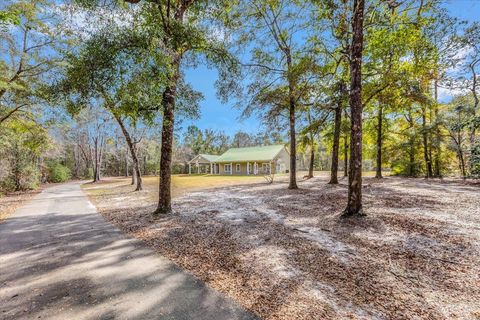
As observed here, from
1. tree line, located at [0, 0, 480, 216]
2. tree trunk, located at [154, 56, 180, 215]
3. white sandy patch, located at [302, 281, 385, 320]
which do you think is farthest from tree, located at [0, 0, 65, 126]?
white sandy patch, located at [302, 281, 385, 320]

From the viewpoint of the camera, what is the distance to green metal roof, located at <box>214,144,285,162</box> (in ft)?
112

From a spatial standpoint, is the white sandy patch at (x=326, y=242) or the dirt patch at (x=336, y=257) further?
the white sandy patch at (x=326, y=242)

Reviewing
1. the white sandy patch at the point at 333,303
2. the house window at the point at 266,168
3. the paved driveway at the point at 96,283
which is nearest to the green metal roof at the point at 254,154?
the house window at the point at 266,168

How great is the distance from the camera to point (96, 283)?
3404 mm

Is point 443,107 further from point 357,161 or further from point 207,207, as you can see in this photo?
point 207,207

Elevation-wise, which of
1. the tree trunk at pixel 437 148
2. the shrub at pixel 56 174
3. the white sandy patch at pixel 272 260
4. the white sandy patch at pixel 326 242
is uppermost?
the tree trunk at pixel 437 148

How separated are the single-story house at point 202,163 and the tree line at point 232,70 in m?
24.3

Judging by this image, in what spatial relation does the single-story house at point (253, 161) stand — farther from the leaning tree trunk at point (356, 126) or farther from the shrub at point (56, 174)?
the leaning tree trunk at point (356, 126)

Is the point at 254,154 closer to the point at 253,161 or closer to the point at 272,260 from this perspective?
the point at 253,161

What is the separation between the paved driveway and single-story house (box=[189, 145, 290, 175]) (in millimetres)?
28726

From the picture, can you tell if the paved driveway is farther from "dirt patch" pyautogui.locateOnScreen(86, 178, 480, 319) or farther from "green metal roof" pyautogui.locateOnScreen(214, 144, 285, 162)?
"green metal roof" pyautogui.locateOnScreen(214, 144, 285, 162)

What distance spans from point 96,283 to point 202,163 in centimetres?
4064

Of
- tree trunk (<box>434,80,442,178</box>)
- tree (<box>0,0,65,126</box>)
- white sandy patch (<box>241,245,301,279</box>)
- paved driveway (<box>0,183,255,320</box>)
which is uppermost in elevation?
tree (<box>0,0,65,126</box>)

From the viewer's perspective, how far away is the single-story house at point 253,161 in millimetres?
34188
